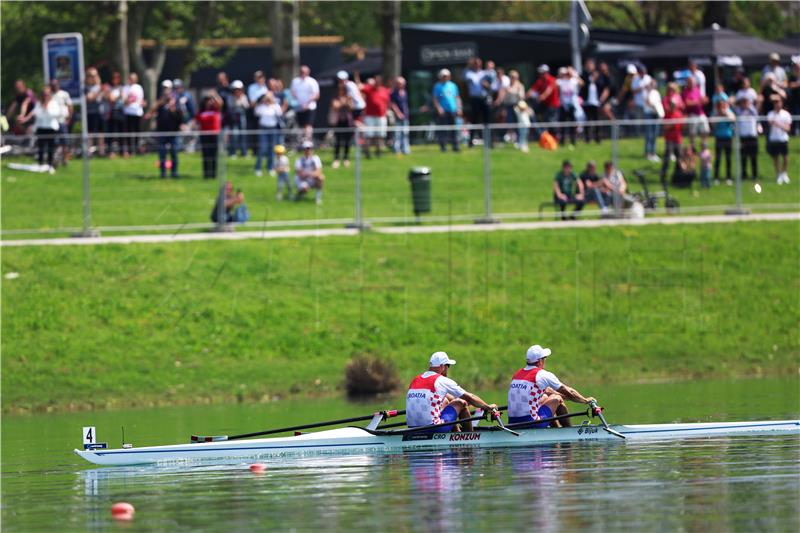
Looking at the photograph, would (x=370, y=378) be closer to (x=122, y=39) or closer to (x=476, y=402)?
(x=476, y=402)

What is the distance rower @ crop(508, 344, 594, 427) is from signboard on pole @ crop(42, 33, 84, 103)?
18.5m

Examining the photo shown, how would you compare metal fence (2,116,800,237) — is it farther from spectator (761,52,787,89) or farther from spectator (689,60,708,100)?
spectator (761,52,787,89)

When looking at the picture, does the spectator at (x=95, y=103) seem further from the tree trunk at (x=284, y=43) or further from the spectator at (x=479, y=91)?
the spectator at (x=479, y=91)

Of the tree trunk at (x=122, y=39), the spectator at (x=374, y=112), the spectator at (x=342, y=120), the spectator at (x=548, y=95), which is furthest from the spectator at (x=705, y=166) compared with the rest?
the tree trunk at (x=122, y=39)

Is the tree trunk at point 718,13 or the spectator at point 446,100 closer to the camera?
the spectator at point 446,100

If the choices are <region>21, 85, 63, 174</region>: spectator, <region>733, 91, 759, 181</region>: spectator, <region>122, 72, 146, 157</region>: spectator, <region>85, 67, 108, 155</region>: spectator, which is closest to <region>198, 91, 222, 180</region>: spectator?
<region>122, 72, 146, 157</region>: spectator

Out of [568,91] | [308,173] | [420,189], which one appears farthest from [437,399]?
[568,91]

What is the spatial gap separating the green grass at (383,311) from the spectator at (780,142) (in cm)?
287

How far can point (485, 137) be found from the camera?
126 ft

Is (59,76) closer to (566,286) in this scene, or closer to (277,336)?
(277,336)

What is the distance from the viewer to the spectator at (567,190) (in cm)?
3788

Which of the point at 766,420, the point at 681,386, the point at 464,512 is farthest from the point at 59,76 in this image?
the point at 464,512

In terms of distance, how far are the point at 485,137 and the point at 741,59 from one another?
501 inches

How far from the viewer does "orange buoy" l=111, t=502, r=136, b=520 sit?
60.2 feet
